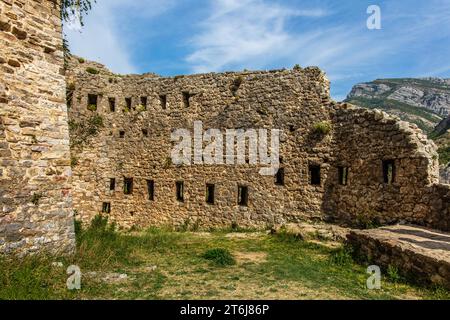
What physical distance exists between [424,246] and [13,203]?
9.97m

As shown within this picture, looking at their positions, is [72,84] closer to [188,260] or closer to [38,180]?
[38,180]

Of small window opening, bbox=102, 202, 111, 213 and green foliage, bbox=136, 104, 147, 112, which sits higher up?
green foliage, bbox=136, 104, 147, 112

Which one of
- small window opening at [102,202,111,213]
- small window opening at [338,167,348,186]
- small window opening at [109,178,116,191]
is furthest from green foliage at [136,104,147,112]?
small window opening at [338,167,348,186]

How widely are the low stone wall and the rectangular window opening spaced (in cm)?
456

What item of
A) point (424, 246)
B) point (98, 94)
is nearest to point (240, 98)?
point (98, 94)

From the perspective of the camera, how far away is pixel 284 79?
Result: 15.9m

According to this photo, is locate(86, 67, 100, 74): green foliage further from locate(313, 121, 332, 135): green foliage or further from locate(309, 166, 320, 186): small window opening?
locate(309, 166, 320, 186): small window opening

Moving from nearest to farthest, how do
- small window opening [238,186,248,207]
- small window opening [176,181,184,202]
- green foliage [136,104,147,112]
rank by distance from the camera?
small window opening [238,186,248,207] → small window opening [176,181,184,202] → green foliage [136,104,147,112]

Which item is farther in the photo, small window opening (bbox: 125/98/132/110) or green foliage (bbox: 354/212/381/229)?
small window opening (bbox: 125/98/132/110)

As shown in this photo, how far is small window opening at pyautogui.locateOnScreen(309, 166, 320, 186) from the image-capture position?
15.1m

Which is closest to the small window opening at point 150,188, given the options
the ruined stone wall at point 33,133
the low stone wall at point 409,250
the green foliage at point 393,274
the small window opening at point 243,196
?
→ the small window opening at point 243,196

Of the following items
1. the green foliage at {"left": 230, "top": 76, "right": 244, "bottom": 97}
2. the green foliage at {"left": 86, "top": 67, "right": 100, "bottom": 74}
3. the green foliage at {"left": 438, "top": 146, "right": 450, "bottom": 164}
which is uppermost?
the green foliage at {"left": 86, "top": 67, "right": 100, "bottom": 74}

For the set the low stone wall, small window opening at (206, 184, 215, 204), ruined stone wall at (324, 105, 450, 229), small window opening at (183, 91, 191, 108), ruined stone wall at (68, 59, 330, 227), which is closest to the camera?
the low stone wall
